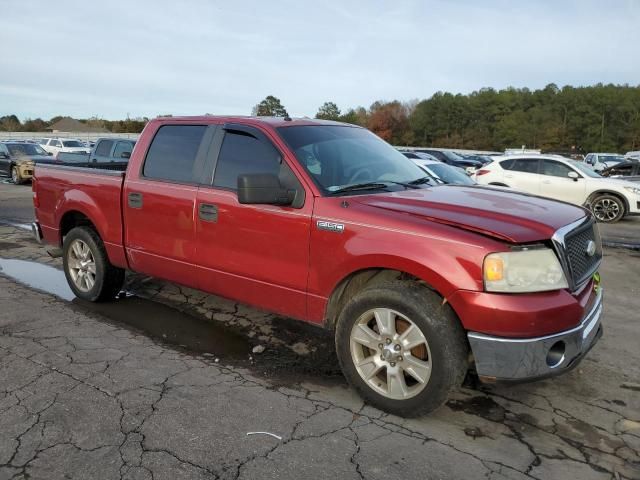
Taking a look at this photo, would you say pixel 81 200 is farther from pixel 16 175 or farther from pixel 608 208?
pixel 16 175

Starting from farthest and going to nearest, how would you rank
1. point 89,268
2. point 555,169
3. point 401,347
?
point 555,169
point 89,268
point 401,347

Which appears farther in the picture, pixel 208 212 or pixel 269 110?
pixel 269 110

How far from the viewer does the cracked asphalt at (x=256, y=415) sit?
112 inches

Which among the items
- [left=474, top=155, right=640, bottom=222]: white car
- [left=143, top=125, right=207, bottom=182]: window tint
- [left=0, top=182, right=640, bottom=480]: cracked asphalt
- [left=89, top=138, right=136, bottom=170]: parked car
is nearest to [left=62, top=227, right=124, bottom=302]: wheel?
[left=0, top=182, right=640, bottom=480]: cracked asphalt

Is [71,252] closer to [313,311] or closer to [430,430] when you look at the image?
[313,311]

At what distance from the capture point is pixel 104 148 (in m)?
16.4

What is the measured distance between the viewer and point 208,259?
432 cm

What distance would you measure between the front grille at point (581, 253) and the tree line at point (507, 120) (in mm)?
71000

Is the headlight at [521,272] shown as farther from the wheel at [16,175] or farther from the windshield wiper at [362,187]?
the wheel at [16,175]

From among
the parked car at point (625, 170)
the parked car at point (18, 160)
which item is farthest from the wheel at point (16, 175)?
the parked car at point (625, 170)

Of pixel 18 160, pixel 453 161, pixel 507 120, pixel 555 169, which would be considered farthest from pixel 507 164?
pixel 507 120

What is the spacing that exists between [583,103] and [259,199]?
99069 millimetres

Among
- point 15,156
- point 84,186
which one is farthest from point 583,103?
point 84,186

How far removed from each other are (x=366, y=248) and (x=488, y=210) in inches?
31.8
